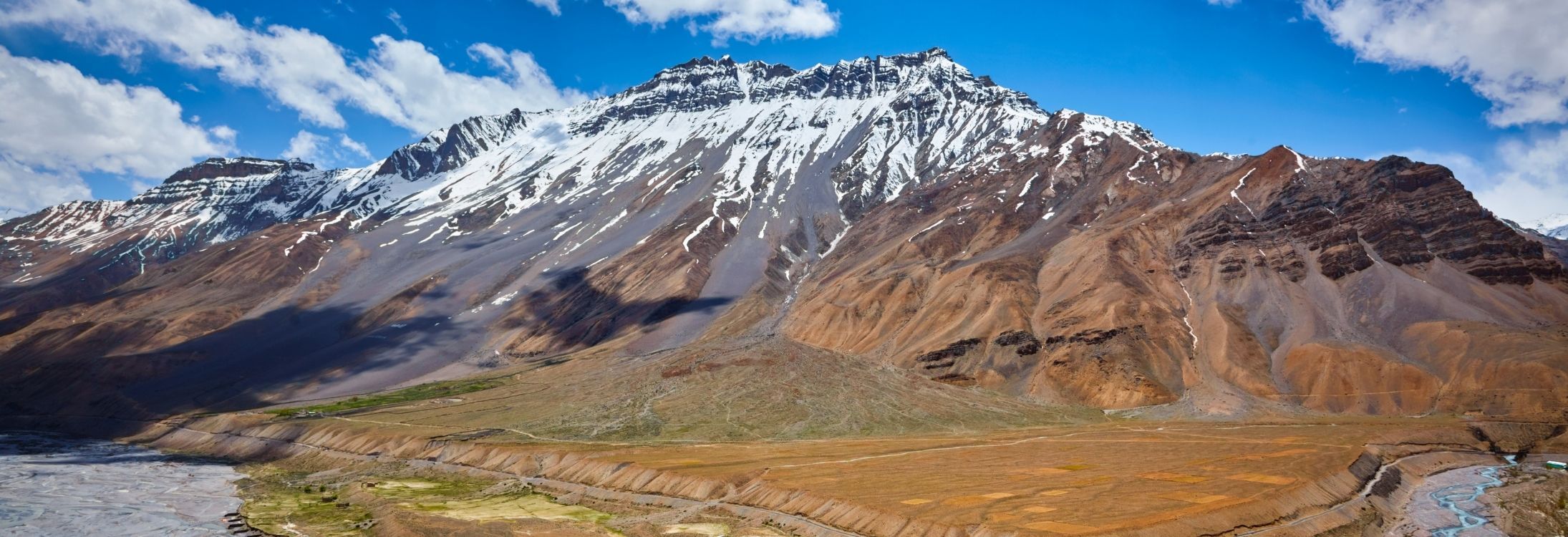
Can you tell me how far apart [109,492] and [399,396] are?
6676 cm

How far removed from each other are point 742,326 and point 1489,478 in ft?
426

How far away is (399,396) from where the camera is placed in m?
152

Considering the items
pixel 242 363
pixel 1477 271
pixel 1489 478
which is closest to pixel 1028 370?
pixel 1489 478

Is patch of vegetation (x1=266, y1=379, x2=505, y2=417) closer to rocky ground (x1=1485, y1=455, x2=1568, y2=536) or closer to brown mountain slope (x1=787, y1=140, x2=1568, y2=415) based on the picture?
brown mountain slope (x1=787, y1=140, x2=1568, y2=415)

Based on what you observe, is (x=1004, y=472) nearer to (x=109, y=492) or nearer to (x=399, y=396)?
(x=109, y=492)

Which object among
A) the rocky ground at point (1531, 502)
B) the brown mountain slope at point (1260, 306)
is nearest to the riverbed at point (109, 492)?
the rocky ground at point (1531, 502)

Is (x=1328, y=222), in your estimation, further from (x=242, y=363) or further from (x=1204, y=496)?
(x=242, y=363)

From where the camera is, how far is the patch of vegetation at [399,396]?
452 ft

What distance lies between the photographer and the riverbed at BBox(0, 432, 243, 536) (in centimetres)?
6931

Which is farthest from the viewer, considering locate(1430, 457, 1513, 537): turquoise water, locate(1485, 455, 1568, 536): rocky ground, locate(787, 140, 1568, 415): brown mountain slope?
locate(787, 140, 1568, 415): brown mountain slope

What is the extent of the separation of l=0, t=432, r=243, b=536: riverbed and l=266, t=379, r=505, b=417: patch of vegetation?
823 inches

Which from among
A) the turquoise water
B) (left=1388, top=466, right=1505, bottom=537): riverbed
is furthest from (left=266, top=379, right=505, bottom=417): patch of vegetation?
the turquoise water

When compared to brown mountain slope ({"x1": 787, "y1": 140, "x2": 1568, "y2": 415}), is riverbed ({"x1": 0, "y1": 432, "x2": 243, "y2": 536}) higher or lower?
lower

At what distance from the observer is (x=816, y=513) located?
5916cm
